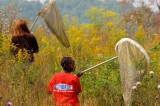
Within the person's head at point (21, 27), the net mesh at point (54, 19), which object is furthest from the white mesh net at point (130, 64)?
the net mesh at point (54, 19)

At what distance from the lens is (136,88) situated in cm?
559

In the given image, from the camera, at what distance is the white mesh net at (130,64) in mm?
5578

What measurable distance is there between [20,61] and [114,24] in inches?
196

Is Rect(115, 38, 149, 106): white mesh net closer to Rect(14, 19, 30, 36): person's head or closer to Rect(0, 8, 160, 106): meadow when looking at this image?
Rect(0, 8, 160, 106): meadow

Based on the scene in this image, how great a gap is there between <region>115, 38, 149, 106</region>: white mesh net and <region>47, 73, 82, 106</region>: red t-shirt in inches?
25.1

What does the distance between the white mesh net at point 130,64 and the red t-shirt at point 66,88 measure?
64cm

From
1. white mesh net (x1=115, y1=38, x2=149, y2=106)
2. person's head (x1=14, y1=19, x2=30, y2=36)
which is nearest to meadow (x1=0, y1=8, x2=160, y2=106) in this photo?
white mesh net (x1=115, y1=38, x2=149, y2=106)

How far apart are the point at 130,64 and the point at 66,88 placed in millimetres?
854

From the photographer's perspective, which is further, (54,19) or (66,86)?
→ (54,19)

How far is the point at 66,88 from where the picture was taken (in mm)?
5211

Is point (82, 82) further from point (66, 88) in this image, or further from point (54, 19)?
point (54, 19)

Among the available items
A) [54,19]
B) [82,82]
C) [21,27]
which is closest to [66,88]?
[82,82]

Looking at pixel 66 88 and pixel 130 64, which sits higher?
pixel 130 64

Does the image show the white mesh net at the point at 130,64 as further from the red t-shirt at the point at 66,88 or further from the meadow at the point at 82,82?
the red t-shirt at the point at 66,88
